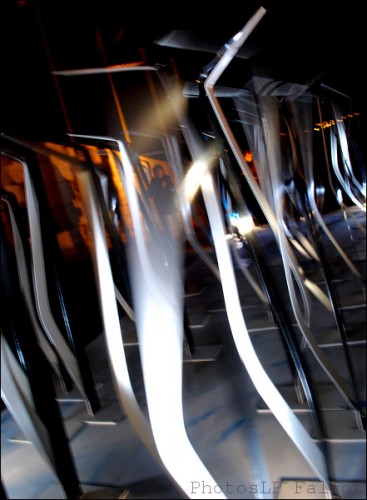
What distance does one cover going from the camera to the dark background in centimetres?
136

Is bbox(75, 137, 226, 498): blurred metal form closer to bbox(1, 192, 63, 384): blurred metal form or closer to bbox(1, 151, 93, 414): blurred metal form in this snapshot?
bbox(1, 151, 93, 414): blurred metal form

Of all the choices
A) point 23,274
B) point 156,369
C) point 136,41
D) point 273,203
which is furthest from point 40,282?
point 136,41

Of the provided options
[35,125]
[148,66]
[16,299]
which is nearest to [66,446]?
[16,299]

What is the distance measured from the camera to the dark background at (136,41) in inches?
53.4

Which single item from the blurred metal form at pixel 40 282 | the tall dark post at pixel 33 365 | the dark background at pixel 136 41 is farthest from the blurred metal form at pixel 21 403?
the dark background at pixel 136 41

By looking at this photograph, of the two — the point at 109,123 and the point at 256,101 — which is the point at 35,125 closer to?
the point at 109,123

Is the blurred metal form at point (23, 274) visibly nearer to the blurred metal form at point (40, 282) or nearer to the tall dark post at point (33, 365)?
the blurred metal form at point (40, 282)

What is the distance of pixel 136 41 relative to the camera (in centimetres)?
162

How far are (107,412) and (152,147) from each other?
1.43 meters

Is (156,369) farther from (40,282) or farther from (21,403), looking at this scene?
(40,282)

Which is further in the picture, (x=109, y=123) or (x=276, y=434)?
(x=109, y=123)

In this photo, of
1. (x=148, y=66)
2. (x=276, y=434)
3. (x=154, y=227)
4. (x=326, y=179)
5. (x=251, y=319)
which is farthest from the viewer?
(x=251, y=319)

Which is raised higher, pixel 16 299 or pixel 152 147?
pixel 152 147

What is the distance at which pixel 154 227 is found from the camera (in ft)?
6.03
